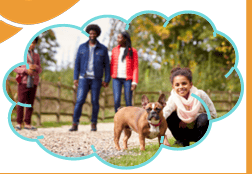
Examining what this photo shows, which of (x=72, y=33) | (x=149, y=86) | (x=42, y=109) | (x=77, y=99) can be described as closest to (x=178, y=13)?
(x=149, y=86)

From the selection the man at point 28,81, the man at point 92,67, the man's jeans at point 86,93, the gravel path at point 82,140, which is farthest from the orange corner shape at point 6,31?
the gravel path at point 82,140

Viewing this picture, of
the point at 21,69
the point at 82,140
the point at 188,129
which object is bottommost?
the point at 82,140

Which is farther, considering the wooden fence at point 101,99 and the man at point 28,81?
the man at point 28,81

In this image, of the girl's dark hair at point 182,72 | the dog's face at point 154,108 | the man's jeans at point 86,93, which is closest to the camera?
the dog's face at point 154,108

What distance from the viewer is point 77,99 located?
267 cm

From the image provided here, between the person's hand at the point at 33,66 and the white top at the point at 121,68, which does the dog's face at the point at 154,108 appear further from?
the person's hand at the point at 33,66

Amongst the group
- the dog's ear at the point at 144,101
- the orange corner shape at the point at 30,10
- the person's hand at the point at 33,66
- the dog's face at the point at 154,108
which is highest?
the orange corner shape at the point at 30,10

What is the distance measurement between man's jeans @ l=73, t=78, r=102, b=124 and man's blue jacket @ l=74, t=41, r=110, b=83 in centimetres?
6

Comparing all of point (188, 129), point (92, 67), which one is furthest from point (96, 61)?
point (188, 129)

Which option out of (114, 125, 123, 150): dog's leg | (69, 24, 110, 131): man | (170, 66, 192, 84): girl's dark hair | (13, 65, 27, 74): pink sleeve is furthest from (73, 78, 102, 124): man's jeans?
(170, 66, 192, 84): girl's dark hair

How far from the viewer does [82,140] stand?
267 centimetres

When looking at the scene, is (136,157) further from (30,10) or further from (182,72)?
(30,10)

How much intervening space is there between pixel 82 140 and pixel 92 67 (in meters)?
0.67

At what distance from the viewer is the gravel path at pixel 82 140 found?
101 inches
